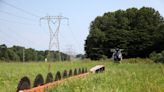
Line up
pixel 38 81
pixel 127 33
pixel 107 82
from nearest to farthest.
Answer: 1. pixel 38 81
2. pixel 107 82
3. pixel 127 33

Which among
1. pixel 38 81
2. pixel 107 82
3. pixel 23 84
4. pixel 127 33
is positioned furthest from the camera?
pixel 127 33

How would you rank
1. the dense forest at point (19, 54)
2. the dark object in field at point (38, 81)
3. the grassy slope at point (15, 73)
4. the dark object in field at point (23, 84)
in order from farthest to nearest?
the dense forest at point (19, 54) < the grassy slope at point (15, 73) < the dark object in field at point (38, 81) < the dark object in field at point (23, 84)

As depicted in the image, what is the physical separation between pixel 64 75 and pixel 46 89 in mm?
3750

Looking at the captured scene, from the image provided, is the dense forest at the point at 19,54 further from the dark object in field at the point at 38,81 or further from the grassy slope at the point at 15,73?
the dark object in field at the point at 38,81

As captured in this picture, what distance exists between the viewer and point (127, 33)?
83625 mm

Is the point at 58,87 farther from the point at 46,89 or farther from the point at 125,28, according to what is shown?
the point at 125,28

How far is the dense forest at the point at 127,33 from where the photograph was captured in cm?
7888

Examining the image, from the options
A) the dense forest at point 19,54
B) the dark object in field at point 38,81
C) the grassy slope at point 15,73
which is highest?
the dark object in field at point 38,81

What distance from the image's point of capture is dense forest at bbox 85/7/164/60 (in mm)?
78875

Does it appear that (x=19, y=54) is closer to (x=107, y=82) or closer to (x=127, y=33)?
(x=127, y=33)

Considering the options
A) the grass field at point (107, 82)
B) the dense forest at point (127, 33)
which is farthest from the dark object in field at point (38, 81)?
the dense forest at point (127, 33)

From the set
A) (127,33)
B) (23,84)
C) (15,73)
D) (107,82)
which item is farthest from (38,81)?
(127,33)

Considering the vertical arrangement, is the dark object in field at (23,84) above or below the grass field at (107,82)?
above

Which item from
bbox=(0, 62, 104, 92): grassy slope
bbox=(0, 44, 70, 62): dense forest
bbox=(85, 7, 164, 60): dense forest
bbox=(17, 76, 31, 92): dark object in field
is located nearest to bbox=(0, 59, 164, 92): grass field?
bbox=(0, 62, 104, 92): grassy slope
